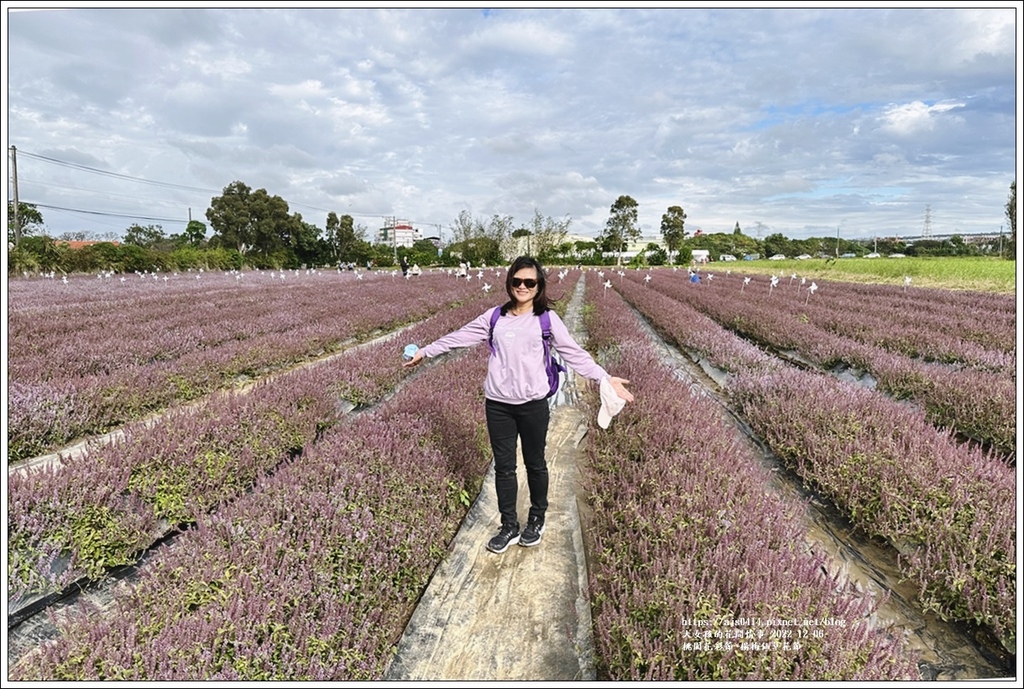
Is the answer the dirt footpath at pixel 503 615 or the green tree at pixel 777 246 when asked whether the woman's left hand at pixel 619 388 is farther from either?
the green tree at pixel 777 246

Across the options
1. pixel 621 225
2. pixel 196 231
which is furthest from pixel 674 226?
pixel 196 231

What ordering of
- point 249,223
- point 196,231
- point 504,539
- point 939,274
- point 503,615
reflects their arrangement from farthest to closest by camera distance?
point 196,231 < point 249,223 < point 939,274 < point 504,539 < point 503,615

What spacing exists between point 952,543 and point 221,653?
311 cm

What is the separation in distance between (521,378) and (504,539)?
96cm

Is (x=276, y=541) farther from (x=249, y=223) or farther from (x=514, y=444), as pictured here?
(x=249, y=223)

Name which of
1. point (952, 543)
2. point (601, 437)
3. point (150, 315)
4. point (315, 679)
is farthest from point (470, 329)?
point (150, 315)

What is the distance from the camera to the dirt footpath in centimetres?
201

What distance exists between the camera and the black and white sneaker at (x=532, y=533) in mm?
2852

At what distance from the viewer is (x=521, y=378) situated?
2652 millimetres

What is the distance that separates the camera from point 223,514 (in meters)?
2.34

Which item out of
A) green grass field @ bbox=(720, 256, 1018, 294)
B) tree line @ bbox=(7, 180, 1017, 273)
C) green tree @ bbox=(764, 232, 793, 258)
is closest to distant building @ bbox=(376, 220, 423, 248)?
tree line @ bbox=(7, 180, 1017, 273)

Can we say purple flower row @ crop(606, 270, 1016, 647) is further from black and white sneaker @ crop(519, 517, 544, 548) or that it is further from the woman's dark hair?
the woman's dark hair

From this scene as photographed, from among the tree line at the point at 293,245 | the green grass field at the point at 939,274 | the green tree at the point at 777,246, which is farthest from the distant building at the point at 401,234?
the green grass field at the point at 939,274

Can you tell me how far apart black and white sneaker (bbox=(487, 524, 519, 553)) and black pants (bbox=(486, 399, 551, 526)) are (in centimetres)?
3
